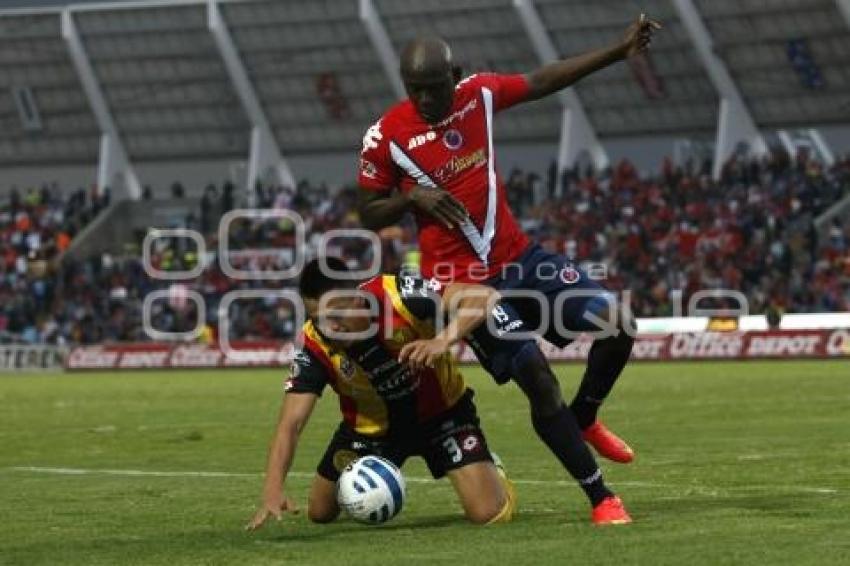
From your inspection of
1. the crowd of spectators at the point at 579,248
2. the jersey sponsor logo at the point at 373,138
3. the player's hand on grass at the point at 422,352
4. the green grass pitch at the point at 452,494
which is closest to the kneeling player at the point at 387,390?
the player's hand on grass at the point at 422,352

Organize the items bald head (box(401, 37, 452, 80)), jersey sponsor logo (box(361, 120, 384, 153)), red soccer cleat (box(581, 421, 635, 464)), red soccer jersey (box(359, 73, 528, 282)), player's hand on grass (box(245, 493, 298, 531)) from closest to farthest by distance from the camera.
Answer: player's hand on grass (box(245, 493, 298, 531)), bald head (box(401, 37, 452, 80)), red soccer jersey (box(359, 73, 528, 282)), jersey sponsor logo (box(361, 120, 384, 153)), red soccer cleat (box(581, 421, 635, 464))

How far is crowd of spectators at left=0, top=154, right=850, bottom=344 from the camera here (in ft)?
159

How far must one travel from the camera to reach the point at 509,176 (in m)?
62.6

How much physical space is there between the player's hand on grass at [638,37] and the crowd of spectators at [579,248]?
3492cm

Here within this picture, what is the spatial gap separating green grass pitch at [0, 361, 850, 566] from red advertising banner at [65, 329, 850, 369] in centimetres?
1244

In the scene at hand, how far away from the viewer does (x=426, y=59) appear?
11.0m

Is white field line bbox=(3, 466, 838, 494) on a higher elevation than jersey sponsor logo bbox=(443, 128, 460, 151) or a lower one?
lower

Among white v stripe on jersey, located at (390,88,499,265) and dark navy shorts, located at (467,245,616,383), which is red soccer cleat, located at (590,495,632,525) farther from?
white v stripe on jersey, located at (390,88,499,265)

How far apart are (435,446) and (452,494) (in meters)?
1.70

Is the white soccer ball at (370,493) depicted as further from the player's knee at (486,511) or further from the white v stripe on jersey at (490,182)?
the white v stripe on jersey at (490,182)

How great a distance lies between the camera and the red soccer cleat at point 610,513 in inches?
428

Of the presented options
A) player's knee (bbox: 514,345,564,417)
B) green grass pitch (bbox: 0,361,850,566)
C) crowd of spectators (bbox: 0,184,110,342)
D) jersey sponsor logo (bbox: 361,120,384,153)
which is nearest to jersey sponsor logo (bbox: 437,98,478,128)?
jersey sponsor logo (bbox: 361,120,384,153)

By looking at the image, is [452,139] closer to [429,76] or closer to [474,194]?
[474,194]

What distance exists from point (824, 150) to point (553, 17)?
927 cm
